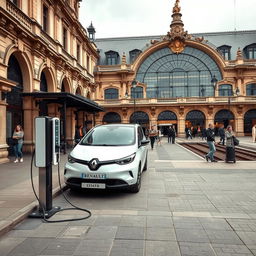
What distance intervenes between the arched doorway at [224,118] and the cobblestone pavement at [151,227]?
37.1m

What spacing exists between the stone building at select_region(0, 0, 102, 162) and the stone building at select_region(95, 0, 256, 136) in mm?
21301

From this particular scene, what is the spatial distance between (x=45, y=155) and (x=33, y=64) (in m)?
12.3

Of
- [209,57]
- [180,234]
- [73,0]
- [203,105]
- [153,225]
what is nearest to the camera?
[180,234]

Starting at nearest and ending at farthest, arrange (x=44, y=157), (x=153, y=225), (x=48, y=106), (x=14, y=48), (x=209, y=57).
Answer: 1. (x=153, y=225)
2. (x=44, y=157)
3. (x=14, y=48)
4. (x=48, y=106)
5. (x=209, y=57)

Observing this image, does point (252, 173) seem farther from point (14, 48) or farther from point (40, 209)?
point (14, 48)

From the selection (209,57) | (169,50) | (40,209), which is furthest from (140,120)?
(40,209)

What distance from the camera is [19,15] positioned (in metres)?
14.0

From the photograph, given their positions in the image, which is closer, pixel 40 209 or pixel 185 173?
pixel 40 209

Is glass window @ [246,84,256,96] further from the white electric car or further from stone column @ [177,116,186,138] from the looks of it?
the white electric car

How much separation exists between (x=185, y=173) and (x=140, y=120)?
3409 cm

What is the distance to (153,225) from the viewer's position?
4348 mm

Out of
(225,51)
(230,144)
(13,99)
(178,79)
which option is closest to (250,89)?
(225,51)

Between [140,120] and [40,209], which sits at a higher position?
[140,120]

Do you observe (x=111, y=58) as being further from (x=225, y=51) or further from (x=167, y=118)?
(x=225, y=51)
